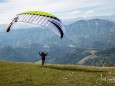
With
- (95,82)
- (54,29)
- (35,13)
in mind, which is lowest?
(95,82)

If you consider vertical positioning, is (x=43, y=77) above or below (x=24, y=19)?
below

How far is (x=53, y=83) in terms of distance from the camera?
27.6 meters

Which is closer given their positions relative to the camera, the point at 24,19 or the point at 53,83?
the point at 53,83

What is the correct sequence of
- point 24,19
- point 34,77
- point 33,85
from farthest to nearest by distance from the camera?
1. point 24,19
2. point 34,77
3. point 33,85

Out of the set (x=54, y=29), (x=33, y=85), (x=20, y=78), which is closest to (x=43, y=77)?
(x=20, y=78)

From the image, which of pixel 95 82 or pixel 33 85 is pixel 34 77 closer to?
pixel 33 85

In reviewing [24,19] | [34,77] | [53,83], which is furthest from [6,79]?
[24,19]

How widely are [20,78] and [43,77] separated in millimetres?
3169

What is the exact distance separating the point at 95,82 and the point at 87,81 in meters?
1.08

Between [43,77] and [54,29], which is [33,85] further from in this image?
[54,29]

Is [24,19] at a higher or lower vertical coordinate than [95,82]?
higher

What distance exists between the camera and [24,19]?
34.6m

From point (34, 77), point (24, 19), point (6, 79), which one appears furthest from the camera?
point (24, 19)

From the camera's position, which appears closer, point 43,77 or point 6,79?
point 6,79
